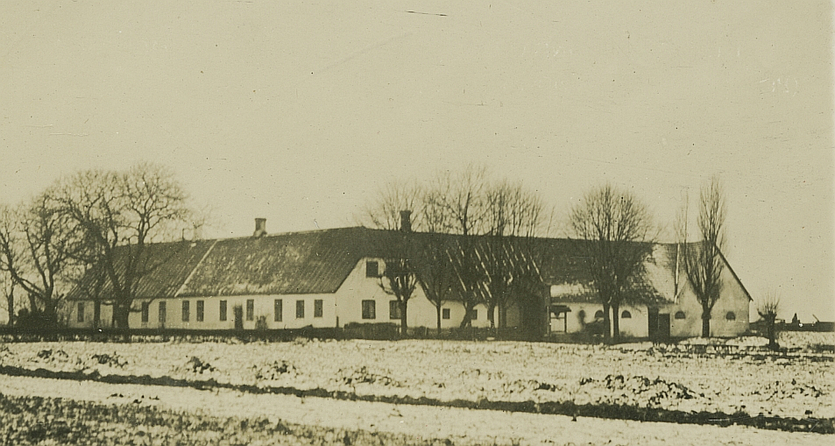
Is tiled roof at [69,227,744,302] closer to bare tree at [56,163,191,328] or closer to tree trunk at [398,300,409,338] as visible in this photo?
bare tree at [56,163,191,328]

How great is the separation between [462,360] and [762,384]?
5.61 metres

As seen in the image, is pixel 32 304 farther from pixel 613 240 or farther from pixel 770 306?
pixel 770 306

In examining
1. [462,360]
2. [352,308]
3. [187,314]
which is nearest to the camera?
[462,360]

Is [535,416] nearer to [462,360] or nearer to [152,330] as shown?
[462,360]

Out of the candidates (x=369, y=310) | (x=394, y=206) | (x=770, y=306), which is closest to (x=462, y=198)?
(x=394, y=206)

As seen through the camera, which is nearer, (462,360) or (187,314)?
(462,360)

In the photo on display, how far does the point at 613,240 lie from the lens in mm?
20250

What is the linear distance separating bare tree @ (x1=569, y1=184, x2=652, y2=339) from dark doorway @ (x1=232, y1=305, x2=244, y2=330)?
323 inches

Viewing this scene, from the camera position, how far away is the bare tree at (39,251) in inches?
599

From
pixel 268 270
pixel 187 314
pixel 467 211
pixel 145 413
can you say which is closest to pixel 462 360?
pixel 467 211

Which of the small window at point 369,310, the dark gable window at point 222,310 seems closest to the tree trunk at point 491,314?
the small window at point 369,310

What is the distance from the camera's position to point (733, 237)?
43.9 feet

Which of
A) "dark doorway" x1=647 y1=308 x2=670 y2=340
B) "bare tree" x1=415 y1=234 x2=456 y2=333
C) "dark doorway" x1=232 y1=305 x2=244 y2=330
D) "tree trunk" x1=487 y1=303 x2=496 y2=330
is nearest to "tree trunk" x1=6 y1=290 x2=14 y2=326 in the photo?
"dark doorway" x1=232 y1=305 x2=244 y2=330

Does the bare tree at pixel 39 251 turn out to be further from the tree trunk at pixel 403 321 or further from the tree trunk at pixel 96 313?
the tree trunk at pixel 403 321
